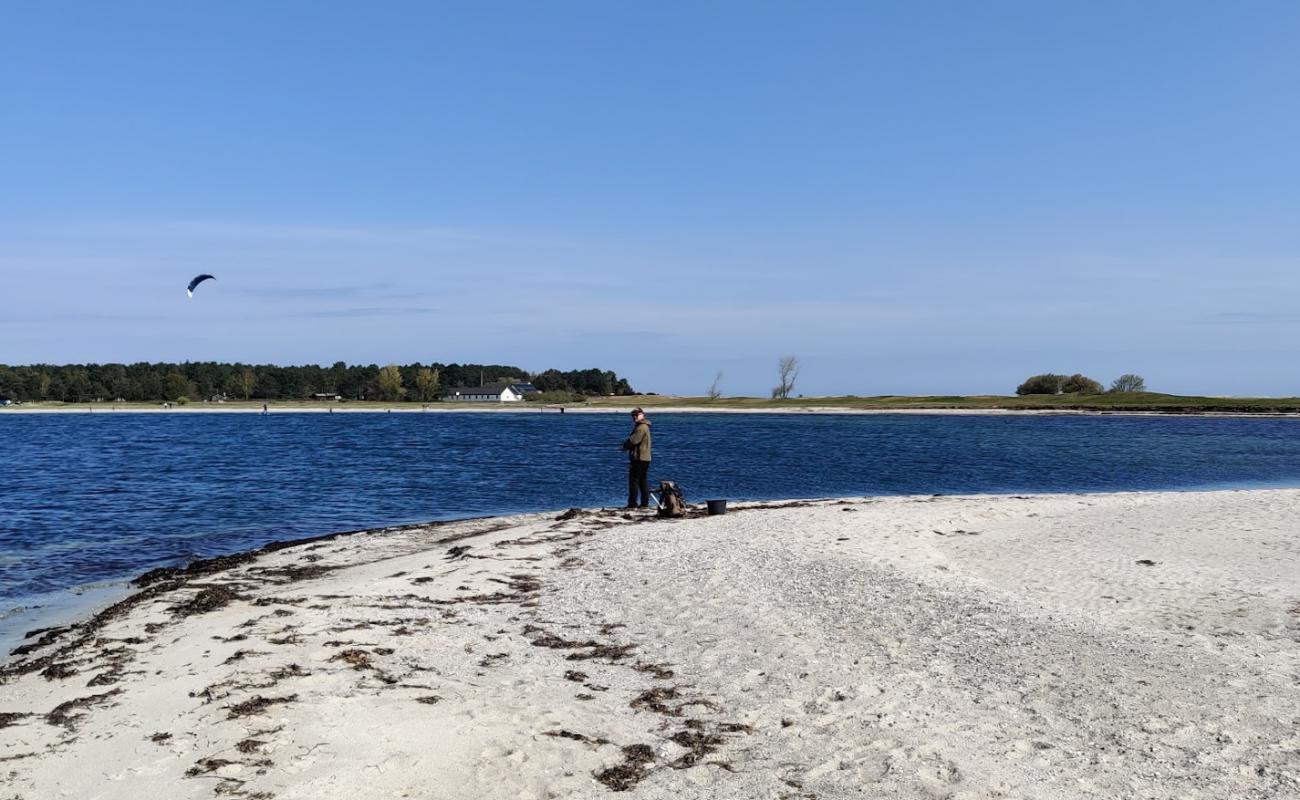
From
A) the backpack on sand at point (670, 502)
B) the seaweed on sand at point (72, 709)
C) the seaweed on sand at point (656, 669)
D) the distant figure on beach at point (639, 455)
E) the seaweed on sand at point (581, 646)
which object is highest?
Result: the distant figure on beach at point (639, 455)

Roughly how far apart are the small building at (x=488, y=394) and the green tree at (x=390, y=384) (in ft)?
31.0

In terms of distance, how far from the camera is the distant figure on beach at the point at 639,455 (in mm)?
21328

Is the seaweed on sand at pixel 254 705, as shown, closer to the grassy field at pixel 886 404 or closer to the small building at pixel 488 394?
the grassy field at pixel 886 404

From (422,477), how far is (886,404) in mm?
115985

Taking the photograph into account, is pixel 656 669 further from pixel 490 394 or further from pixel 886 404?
pixel 490 394

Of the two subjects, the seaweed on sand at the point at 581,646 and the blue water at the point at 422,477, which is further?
the blue water at the point at 422,477

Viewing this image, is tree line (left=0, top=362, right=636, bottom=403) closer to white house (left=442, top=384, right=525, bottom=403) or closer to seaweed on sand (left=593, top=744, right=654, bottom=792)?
white house (left=442, top=384, right=525, bottom=403)

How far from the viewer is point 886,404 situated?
14250 centimetres

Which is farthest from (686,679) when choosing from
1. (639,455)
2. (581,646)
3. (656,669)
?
(639,455)

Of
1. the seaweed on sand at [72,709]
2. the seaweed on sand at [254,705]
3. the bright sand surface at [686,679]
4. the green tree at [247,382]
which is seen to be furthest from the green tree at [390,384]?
the seaweed on sand at [254,705]

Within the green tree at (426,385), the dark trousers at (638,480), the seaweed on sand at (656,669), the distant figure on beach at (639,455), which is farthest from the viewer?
the green tree at (426,385)

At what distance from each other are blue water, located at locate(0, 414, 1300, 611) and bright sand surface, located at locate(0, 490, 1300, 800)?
5717 millimetres

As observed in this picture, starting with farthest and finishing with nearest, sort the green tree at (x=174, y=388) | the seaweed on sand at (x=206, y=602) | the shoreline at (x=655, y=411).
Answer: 1. the green tree at (x=174, y=388)
2. the shoreline at (x=655, y=411)
3. the seaweed on sand at (x=206, y=602)

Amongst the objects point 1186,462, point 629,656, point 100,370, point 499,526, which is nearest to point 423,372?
point 100,370
